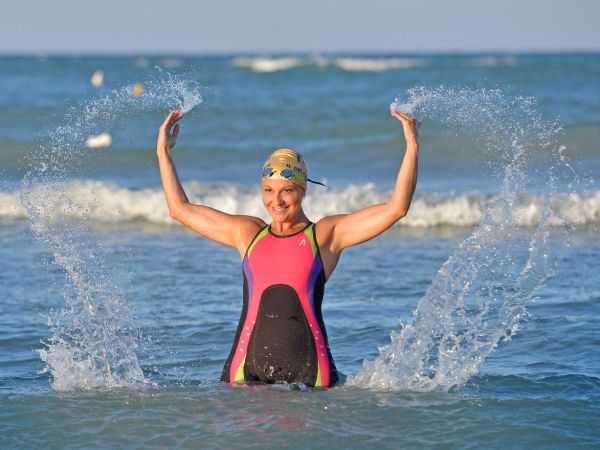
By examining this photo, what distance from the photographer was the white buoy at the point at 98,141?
56.5ft

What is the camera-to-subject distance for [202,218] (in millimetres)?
5184

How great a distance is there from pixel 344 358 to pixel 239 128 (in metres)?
16.1

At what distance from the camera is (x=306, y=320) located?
16.2 ft

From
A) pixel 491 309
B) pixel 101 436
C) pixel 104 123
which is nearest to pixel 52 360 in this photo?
pixel 101 436

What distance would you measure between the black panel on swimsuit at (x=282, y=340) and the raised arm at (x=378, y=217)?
1.11 feet

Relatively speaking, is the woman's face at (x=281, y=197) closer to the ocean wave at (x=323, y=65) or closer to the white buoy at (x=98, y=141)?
the white buoy at (x=98, y=141)

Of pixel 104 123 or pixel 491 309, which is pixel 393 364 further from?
pixel 104 123

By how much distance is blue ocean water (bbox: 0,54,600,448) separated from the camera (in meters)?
4.89

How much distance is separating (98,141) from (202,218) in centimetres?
1266

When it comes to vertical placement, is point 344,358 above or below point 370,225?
below

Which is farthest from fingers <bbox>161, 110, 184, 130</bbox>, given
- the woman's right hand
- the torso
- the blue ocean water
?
the torso

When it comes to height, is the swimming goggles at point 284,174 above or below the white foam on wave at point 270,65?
below

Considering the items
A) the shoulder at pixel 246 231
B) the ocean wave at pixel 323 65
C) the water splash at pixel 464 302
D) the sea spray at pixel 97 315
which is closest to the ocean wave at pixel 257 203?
the water splash at pixel 464 302

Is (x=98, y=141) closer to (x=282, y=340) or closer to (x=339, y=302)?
(x=339, y=302)
